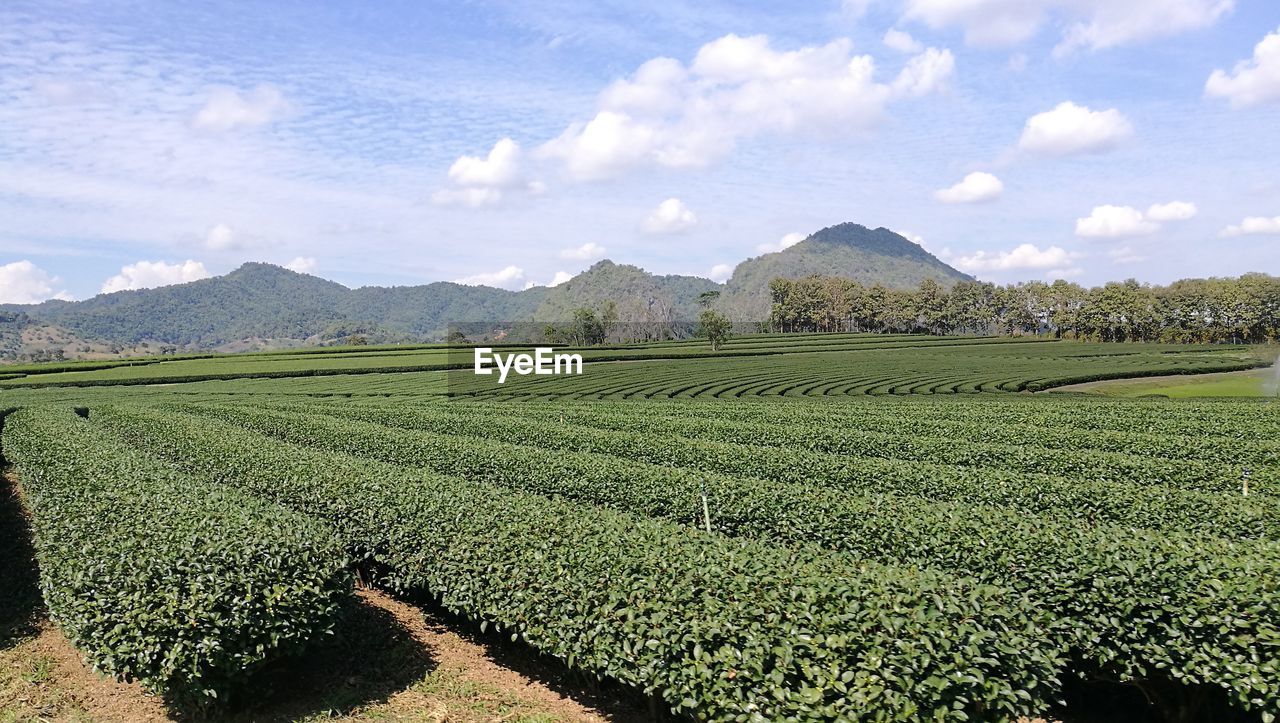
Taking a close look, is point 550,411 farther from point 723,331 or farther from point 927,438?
point 723,331

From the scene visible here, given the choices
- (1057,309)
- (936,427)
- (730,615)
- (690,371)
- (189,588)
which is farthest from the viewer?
(1057,309)

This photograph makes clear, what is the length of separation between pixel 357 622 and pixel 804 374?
5251cm

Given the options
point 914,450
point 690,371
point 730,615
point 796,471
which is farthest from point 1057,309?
point 730,615

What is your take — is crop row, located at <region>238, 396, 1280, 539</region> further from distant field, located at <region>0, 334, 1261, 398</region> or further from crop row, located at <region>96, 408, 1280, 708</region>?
distant field, located at <region>0, 334, 1261, 398</region>

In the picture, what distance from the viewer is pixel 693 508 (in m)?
13.1

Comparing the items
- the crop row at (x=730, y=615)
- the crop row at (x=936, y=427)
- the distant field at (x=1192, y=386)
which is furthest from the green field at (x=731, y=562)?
the distant field at (x=1192, y=386)

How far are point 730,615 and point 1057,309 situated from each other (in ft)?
469

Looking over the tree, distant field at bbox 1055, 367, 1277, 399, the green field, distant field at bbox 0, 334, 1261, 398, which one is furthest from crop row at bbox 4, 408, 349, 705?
the tree

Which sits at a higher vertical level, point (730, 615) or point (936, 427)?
point (730, 615)

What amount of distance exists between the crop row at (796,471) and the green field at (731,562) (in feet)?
0.24

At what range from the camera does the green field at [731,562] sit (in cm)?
648

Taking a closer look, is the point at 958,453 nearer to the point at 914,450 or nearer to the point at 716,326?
the point at 914,450

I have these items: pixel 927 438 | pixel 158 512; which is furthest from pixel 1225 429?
pixel 158 512

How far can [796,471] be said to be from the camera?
15.7 m
